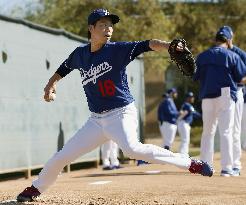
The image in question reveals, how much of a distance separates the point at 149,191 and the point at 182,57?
207 centimetres

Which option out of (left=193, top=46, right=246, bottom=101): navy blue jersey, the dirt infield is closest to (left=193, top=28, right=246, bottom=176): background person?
(left=193, top=46, right=246, bottom=101): navy blue jersey

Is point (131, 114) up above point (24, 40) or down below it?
below

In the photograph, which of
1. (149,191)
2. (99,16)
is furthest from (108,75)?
(149,191)

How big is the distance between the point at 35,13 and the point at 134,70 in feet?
49.6

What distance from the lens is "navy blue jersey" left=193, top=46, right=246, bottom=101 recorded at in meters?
9.97

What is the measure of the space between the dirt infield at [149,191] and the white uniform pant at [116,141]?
41 centimetres

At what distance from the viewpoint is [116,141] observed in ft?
22.5

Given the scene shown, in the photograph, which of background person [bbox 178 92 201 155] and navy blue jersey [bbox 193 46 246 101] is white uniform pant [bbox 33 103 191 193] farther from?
background person [bbox 178 92 201 155]

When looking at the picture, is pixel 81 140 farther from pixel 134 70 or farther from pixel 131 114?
pixel 134 70

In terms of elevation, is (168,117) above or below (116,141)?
above

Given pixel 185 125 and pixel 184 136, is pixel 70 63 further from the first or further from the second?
pixel 185 125

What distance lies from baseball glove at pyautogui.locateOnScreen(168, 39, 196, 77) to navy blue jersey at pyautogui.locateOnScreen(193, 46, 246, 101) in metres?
3.42

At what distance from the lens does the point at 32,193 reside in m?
7.20

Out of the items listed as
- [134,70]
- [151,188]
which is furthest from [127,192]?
[134,70]
